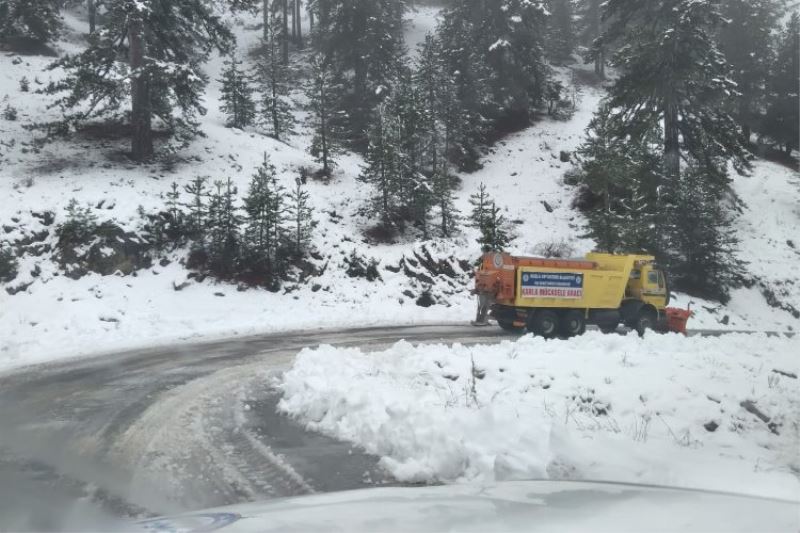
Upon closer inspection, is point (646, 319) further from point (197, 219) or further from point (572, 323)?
point (197, 219)

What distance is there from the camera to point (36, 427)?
22.0 feet

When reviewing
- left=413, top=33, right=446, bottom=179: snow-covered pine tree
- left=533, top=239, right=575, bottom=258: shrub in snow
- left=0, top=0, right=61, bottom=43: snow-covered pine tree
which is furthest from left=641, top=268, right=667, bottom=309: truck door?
left=0, top=0, right=61, bottom=43: snow-covered pine tree

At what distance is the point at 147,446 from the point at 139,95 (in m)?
18.0

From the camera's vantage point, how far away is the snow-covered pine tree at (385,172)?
74.4 ft

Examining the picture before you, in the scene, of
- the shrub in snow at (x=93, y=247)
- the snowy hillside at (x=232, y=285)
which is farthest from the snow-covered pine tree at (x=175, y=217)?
the shrub in snow at (x=93, y=247)

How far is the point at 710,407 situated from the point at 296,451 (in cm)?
472

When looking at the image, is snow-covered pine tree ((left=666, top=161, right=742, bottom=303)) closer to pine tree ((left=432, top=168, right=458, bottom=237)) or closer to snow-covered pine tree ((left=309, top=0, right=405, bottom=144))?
pine tree ((left=432, top=168, right=458, bottom=237))

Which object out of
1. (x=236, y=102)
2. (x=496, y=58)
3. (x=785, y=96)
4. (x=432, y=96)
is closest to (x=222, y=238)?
(x=236, y=102)

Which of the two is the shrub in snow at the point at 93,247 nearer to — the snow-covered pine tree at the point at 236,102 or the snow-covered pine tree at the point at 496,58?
the snow-covered pine tree at the point at 236,102

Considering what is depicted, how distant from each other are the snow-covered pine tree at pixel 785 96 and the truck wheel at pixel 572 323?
3239cm

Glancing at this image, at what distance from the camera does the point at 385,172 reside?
2300 centimetres

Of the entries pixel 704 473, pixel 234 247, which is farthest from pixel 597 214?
pixel 704 473

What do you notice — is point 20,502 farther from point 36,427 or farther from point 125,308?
point 125,308

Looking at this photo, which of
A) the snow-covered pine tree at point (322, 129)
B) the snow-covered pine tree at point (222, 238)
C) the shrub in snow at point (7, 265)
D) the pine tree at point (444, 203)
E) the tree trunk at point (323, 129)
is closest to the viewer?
the shrub in snow at point (7, 265)
